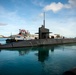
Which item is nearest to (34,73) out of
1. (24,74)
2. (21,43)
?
(24,74)

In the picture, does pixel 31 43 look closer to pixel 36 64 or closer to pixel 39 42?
pixel 39 42

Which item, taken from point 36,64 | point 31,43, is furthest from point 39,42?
point 36,64

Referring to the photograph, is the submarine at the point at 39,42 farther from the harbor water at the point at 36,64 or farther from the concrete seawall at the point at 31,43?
the harbor water at the point at 36,64

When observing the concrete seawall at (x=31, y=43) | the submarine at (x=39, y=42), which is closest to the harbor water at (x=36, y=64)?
the concrete seawall at (x=31, y=43)

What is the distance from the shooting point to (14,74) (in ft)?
32.6

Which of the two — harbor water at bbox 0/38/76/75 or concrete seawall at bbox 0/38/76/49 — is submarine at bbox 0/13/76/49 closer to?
concrete seawall at bbox 0/38/76/49

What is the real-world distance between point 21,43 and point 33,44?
3.36 m

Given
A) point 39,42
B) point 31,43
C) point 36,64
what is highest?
point 39,42

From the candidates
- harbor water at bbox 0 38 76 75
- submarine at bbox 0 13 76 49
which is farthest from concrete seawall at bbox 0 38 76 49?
harbor water at bbox 0 38 76 75

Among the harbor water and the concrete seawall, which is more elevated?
the concrete seawall

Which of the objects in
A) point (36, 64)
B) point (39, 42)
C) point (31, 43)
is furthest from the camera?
point (39, 42)

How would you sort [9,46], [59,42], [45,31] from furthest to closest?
[59,42] → [45,31] → [9,46]

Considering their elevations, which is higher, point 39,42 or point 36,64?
point 39,42

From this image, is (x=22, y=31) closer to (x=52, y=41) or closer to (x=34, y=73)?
(x=52, y=41)
